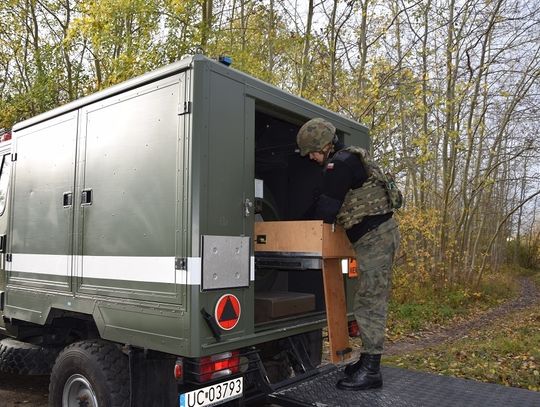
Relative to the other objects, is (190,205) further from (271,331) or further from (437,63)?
(437,63)

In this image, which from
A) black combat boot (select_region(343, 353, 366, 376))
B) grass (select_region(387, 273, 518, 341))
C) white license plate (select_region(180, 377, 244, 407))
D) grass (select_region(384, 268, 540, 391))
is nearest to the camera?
white license plate (select_region(180, 377, 244, 407))

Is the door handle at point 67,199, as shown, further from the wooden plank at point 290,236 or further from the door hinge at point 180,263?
the wooden plank at point 290,236

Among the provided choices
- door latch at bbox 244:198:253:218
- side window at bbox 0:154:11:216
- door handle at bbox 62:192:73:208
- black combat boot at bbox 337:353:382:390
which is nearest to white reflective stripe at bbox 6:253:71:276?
door handle at bbox 62:192:73:208

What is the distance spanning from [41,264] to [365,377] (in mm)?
2727

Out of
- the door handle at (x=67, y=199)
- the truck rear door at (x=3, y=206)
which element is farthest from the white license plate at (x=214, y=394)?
the truck rear door at (x=3, y=206)

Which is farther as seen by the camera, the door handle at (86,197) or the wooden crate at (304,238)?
the door handle at (86,197)

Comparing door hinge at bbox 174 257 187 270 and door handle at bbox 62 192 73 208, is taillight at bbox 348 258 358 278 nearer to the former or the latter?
door hinge at bbox 174 257 187 270

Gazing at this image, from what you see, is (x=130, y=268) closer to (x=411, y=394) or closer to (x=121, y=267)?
(x=121, y=267)

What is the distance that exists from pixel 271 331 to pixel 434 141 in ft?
42.6

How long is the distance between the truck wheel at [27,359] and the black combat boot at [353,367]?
2.57 metres

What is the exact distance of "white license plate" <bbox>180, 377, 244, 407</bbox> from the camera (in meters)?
2.74

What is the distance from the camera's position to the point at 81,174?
3.59 meters

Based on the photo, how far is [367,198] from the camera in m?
3.51

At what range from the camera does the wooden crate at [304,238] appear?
10.8ft
